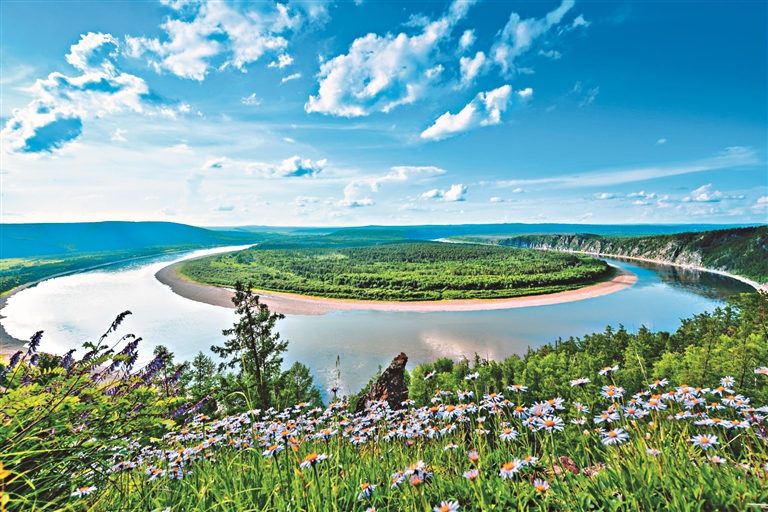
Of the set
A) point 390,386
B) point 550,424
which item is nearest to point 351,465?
point 550,424

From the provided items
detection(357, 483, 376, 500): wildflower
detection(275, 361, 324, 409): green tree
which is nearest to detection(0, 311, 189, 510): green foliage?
detection(357, 483, 376, 500): wildflower

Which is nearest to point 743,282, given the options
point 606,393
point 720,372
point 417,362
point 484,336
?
point 484,336

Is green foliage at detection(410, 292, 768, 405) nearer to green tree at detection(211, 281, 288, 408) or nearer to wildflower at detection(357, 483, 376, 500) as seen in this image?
wildflower at detection(357, 483, 376, 500)

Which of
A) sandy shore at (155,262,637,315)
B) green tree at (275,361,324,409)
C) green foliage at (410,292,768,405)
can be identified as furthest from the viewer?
sandy shore at (155,262,637,315)

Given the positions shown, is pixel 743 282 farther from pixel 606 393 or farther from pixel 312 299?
pixel 606 393

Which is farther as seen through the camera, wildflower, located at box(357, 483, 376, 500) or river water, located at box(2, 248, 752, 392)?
river water, located at box(2, 248, 752, 392)

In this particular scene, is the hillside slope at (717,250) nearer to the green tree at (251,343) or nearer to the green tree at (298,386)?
the green tree at (298,386)

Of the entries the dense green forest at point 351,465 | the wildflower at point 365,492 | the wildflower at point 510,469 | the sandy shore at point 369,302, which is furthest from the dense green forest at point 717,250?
the wildflower at point 365,492

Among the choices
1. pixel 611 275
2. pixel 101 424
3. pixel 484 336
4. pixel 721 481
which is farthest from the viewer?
pixel 611 275

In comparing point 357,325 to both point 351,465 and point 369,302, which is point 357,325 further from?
point 351,465
